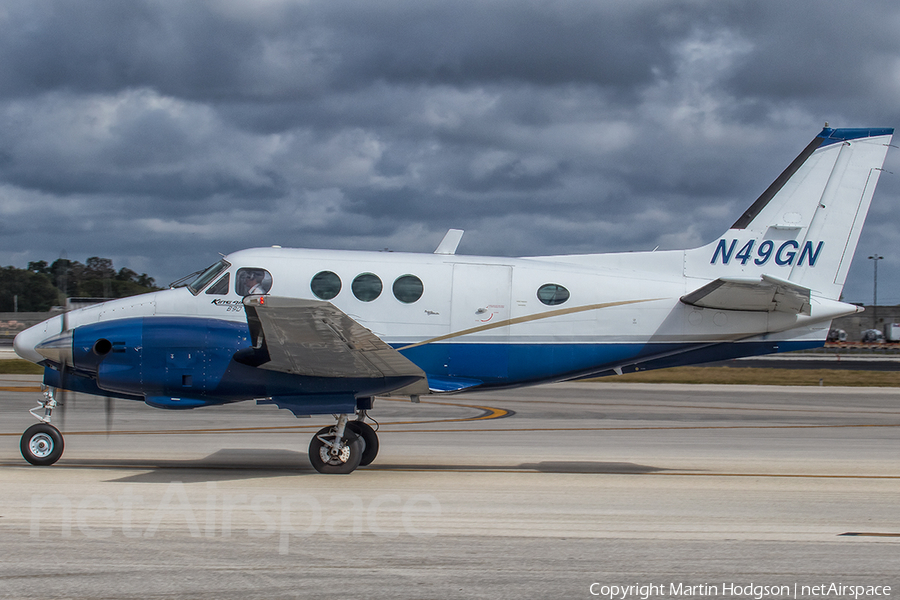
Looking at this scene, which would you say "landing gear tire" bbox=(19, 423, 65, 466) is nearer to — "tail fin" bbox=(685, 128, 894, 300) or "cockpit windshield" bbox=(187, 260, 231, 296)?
"cockpit windshield" bbox=(187, 260, 231, 296)

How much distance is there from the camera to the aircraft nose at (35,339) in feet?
37.2

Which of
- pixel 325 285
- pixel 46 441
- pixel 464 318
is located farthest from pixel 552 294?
pixel 46 441

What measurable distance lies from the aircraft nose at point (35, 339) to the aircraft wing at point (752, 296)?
9.64 metres

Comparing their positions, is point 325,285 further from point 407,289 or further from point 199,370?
point 199,370

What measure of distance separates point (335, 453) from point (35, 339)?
4829mm

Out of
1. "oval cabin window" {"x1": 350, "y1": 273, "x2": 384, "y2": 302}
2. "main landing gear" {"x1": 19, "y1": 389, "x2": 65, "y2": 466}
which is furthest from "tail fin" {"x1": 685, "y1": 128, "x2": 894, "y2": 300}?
"main landing gear" {"x1": 19, "y1": 389, "x2": 65, "y2": 466}

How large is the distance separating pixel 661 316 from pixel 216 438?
918 centimetres

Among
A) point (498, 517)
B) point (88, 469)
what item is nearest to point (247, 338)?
point (88, 469)

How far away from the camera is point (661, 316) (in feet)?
39.0

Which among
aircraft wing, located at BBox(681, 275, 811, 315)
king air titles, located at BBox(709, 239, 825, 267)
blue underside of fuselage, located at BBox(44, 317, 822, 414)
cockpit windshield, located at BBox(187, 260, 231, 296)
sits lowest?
blue underside of fuselage, located at BBox(44, 317, 822, 414)

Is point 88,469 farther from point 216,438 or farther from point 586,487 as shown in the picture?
point 586,487

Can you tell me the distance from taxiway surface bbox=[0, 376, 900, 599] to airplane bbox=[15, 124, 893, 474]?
53.3 inches

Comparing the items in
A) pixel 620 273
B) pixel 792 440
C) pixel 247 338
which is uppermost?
pixel 620 273

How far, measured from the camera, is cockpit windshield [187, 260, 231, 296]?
37.9ft
